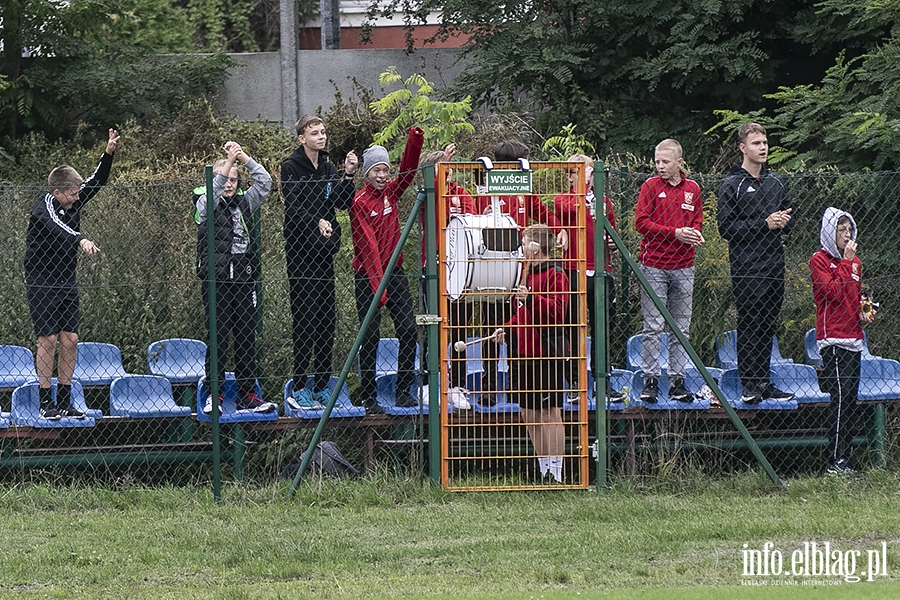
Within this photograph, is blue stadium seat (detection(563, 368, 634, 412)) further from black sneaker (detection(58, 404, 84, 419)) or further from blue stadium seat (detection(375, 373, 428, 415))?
black sneaker (detection(58, 404, 84, 419))

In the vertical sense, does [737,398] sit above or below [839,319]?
below

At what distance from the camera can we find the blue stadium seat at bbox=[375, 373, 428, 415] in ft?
28.8

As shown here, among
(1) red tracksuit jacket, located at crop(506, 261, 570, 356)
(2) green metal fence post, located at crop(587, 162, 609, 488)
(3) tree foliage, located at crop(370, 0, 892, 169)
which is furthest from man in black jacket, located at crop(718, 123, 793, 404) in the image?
(3) tree foliage, located at crop(370, 0, 892, 169)

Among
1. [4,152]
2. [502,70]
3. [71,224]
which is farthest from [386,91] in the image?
[71,224]

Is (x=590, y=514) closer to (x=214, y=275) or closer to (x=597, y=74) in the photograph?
(x=214, y=275)

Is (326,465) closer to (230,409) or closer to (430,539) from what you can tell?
(230,409)

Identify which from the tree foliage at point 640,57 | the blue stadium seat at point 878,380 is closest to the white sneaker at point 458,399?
the blue stadium seat at point 878,380

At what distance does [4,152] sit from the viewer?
15852 millimetres

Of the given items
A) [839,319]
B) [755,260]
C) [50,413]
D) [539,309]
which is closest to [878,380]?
[839,319]

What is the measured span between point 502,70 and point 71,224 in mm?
7649

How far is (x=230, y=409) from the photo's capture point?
28.6ft

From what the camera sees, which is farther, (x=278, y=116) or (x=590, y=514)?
(x=278, y=116)

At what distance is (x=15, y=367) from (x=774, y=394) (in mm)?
5899

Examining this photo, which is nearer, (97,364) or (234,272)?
(234,272)
